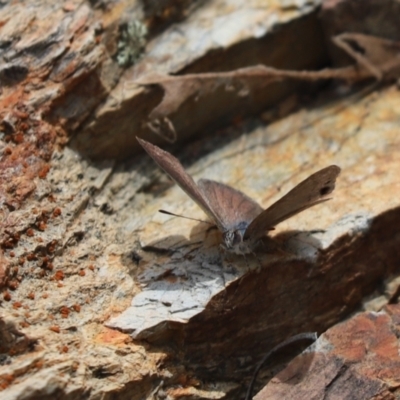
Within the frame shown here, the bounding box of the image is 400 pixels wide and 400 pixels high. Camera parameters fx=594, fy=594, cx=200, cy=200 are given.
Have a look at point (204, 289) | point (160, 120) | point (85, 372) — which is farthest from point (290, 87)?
point (85, 372)

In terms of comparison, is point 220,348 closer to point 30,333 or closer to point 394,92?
point 30,333

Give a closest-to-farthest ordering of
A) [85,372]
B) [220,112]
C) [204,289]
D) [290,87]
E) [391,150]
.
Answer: [85,372], [204,289], [391,150], [220,112], [290,87]

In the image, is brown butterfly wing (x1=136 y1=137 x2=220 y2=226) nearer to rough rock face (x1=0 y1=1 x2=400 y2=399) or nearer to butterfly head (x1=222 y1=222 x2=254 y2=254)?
butterfly head (x1=222 y1=222 x2=254 y2=254)

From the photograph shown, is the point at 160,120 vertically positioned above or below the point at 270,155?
above

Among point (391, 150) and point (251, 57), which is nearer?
point (391, 150)

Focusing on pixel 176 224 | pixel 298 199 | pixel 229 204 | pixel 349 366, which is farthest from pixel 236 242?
pixel 349 366

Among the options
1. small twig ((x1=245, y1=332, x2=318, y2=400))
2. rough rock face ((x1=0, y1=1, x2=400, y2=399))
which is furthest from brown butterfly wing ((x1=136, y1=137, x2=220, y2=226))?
small twig ((x1=245, y1=332, x2=318, y2=400))

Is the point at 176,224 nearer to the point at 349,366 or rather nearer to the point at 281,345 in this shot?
the point at 281,345

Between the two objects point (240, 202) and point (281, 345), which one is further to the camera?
point (240, 202)
